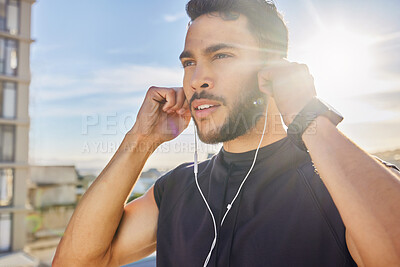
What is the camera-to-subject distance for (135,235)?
1421 millimetres

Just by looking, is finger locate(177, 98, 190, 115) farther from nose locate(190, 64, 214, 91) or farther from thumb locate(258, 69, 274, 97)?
thumb locate(258, 69, 274, 97)

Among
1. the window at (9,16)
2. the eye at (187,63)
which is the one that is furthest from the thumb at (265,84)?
the window at (9,16)

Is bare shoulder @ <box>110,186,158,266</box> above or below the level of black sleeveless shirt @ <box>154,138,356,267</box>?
below

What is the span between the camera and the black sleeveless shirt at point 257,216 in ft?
3.27

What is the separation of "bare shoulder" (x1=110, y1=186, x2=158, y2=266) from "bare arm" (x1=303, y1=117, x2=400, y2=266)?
0.86 metres

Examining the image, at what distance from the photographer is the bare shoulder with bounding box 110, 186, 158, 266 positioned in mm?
1410

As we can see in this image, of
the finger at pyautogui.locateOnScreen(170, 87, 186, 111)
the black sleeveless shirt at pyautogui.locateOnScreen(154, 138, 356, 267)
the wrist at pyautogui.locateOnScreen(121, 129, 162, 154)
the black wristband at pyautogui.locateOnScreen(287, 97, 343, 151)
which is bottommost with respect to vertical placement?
the black sleeveless shirt at pyautogui.locateOnScreen(154, 138, 356, 267)

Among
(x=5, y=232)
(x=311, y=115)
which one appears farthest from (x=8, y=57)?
(x=311, y=115)

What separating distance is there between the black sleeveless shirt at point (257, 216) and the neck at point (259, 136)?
0.11 feet

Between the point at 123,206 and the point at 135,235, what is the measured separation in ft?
0.49

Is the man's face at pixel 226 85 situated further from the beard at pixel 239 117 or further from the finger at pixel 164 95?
the finger at pixel 164 95

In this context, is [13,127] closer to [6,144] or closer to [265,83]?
[6,144]

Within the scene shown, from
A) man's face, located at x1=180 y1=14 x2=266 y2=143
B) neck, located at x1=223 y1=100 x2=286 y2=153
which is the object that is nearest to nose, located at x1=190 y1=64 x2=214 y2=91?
man's face, located at x1=180 y1=14 x2=266 y2=143

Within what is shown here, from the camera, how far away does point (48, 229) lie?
21.5m
